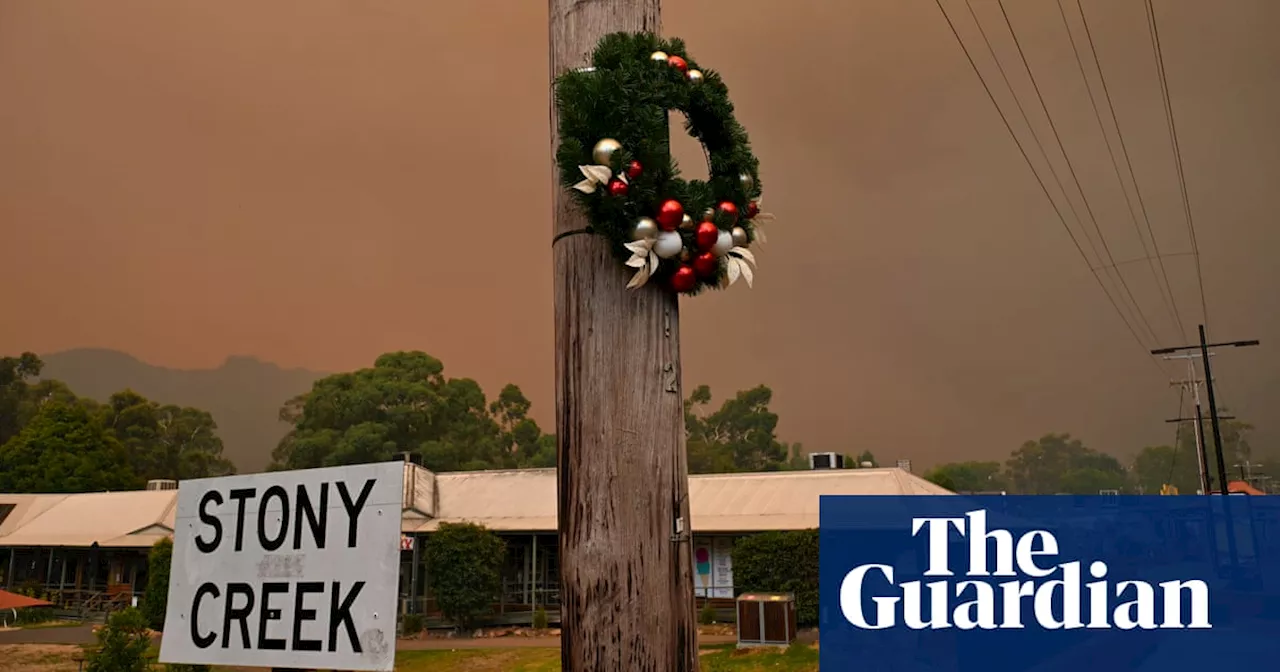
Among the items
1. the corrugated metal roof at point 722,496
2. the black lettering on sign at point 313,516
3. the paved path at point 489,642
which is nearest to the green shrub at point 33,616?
the corrugated metal roof at point 722,496

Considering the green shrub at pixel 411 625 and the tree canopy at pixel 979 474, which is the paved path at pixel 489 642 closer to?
the green shrub at pixel 411 625

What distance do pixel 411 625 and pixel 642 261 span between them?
20.4 meters

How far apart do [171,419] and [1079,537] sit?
252ft

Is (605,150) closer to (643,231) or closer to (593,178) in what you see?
(593,178)

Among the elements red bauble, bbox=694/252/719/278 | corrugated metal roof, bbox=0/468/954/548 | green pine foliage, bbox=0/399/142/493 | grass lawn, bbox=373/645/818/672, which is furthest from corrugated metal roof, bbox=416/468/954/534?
green pine foliage, bbox=0/399/142/493

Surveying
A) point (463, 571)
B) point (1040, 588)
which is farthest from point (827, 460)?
point (1040, 588)

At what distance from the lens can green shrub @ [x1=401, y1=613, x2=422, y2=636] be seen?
809 inches

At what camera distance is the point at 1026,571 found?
23.2ft

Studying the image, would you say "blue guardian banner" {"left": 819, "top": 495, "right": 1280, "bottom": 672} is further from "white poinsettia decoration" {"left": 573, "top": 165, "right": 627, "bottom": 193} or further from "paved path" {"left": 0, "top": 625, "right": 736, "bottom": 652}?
"white poinsettia decoration" {"left": 573, "top": 165, "right": 627, "bottom": 193}

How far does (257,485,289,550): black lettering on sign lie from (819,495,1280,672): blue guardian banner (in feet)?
14.2

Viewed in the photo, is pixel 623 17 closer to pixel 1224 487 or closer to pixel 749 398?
pixel 1224 487

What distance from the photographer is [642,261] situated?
6.41ft

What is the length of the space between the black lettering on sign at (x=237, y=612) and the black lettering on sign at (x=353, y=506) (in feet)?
1.50

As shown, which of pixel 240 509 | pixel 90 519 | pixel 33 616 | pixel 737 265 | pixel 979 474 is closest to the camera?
pixel 737 265
